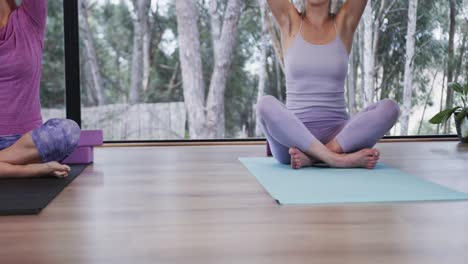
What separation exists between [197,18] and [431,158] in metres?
2.69

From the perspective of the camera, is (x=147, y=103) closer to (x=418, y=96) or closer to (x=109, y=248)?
(x=418, y=96)

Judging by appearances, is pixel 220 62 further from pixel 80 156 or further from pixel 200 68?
pixel 80 156

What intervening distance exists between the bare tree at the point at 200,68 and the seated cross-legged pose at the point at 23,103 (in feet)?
8.67

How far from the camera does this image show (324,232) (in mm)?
1622

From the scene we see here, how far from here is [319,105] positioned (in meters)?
2.94

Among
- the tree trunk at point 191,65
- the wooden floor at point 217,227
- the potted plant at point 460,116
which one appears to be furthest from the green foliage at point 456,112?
the tree trunk at point 191,65

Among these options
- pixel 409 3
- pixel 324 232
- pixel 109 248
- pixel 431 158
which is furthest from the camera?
pixel 409 3

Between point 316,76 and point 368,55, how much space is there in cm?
247

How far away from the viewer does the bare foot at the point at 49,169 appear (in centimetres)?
251

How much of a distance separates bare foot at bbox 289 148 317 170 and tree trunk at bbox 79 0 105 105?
111 inches

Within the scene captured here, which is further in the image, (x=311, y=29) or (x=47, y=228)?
(x=311, y=29)

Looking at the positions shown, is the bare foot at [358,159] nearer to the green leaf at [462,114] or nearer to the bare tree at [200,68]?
the green leaf at [462,114]

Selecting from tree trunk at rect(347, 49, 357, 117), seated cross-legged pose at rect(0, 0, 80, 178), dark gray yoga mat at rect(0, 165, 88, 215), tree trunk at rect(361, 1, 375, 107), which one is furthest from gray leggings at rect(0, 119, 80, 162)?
tree trunk at rect(361, 1, 375, 107)

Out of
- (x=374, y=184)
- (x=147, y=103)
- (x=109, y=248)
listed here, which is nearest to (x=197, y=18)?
(x=147, y=103)
